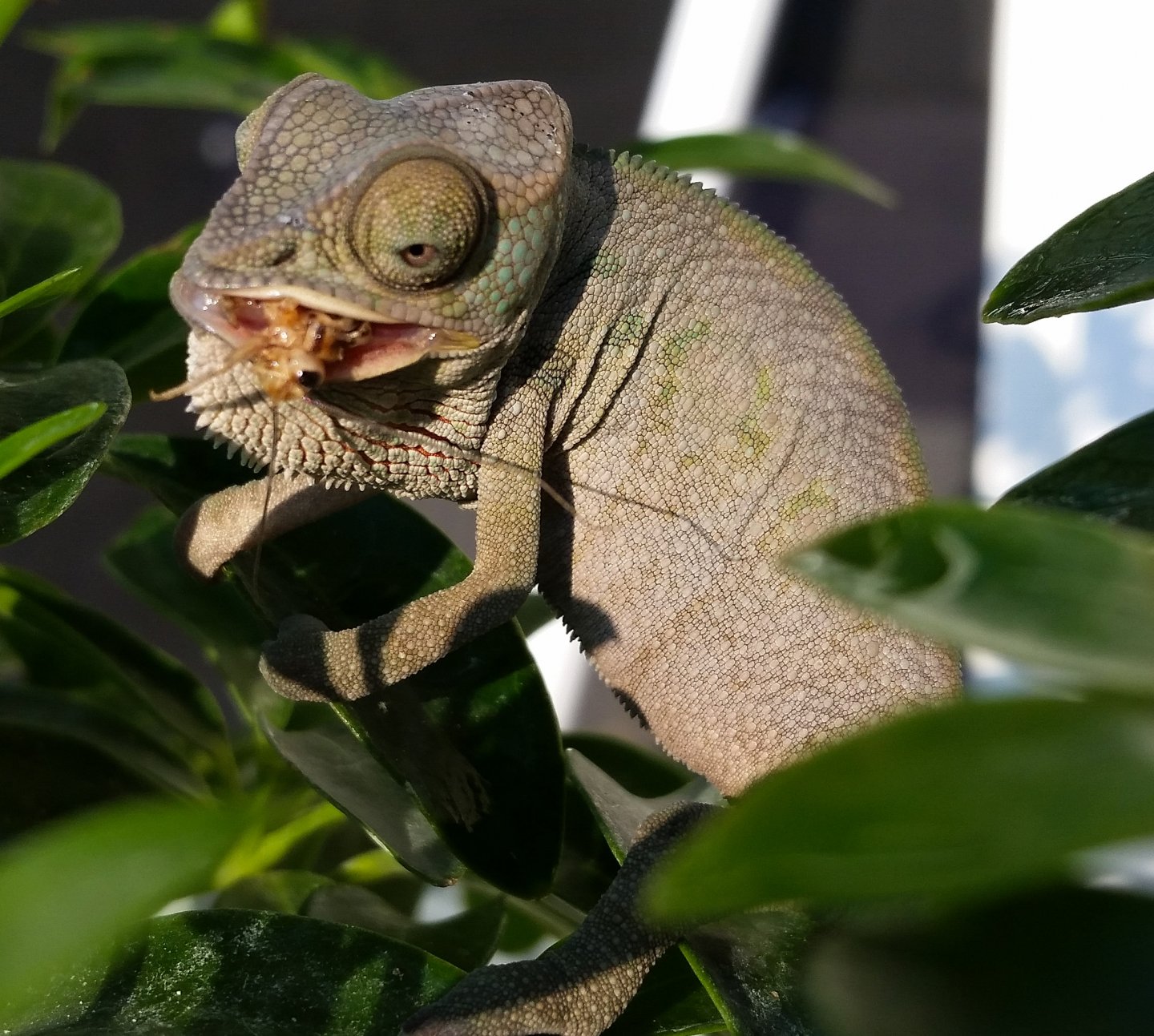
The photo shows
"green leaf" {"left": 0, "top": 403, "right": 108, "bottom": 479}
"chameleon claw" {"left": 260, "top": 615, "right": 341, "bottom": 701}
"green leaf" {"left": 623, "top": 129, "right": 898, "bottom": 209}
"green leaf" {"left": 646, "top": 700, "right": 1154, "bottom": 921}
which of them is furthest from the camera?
"green leaf" {"left": 623, "top": 129, "right": 898, "bottom": 209}

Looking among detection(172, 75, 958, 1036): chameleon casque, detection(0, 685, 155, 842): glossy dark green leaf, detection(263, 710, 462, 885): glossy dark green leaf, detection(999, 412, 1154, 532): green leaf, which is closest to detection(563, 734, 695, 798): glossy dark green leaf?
detection(172, 75, 958, 1036): chameleon casque

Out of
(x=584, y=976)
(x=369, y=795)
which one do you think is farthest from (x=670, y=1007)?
(x=369, y=795)

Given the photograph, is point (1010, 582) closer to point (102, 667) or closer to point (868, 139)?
point (102, 667)

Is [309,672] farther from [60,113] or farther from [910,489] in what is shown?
[60,113]

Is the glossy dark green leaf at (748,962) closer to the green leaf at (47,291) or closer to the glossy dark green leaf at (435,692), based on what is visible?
the glossy dark green leaf at (435,692)

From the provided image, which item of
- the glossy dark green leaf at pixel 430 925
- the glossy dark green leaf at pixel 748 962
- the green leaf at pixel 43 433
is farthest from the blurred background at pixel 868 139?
the green leaf at pixel 43 433

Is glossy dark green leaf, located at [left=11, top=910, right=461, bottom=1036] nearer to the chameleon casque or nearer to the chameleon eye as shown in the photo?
the chameleon casque
